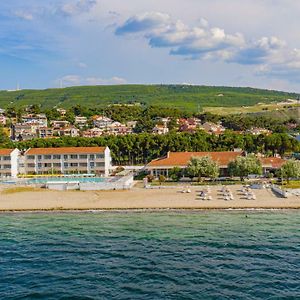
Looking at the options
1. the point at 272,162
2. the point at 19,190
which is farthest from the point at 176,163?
the point at 19,190

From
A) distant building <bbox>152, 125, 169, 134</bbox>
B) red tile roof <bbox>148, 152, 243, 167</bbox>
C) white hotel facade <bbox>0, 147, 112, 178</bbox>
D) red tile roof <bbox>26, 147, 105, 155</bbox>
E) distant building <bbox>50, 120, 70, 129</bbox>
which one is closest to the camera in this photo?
red tile roof <bbox>148, 152, 243, 167</bbox>

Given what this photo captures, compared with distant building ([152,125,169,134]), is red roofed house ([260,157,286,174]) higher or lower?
lower

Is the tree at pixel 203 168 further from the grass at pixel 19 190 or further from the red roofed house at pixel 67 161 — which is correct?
the grass at pixel 19 190

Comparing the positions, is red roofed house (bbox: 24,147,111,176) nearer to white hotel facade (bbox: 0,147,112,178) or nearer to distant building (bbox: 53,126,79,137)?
white hotel facade (bbox: 0,147,112,178)

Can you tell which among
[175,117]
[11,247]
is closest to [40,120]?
[175,117]

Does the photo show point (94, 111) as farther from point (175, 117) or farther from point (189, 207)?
point (189, 207)

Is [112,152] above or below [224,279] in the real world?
above

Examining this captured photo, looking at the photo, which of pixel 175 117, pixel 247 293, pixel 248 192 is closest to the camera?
pixel 247 293

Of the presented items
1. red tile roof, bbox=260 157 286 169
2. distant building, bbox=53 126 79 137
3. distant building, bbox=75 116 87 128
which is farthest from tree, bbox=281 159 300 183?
distant building, bbox=75 116 87 128
